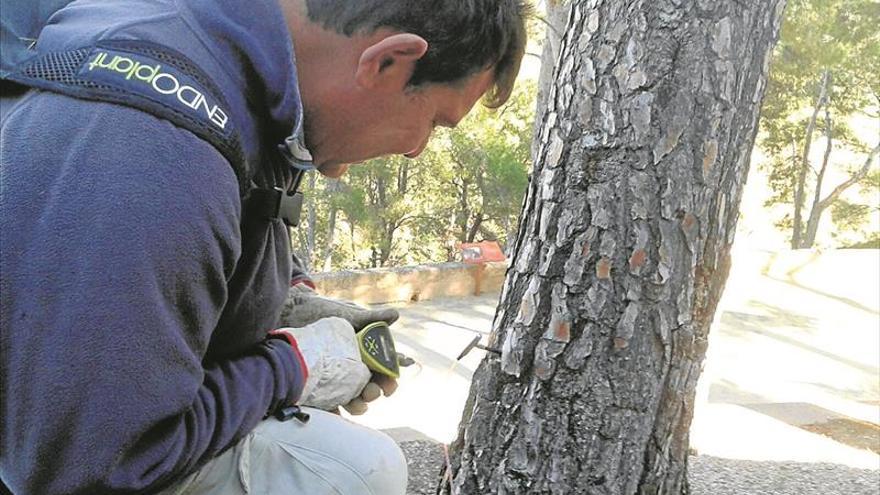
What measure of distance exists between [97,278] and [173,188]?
0.14 metres

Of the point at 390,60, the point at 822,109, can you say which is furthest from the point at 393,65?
the point at 822,109

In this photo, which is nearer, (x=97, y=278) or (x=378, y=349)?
(x=97, y=278)

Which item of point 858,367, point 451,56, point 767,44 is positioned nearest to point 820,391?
point 858,367

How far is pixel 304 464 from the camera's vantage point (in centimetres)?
172

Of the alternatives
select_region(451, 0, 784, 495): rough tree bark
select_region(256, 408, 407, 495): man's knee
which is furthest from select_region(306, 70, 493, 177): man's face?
select_region(451, 0, 784, 495): rough tree bark

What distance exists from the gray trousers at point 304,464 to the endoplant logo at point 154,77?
73cm

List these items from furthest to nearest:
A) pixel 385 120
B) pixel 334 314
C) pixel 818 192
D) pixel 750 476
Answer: pixel 818 192 < pixel 750 476 < pixel 334 314 < pixel 385 120

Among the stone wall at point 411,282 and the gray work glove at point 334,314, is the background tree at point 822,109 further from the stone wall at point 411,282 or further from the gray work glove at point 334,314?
the gray work glove at point 334,314

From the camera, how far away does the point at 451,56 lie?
1.46 metres

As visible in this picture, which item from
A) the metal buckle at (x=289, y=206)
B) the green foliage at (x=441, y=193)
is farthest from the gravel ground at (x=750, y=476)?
the green foliage at (x=441, y=193)

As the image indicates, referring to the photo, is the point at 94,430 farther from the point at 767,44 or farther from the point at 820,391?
the point at 820,391

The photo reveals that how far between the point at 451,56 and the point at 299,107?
28 centimetres

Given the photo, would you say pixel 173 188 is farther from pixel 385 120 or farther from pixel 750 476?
pixel 750 476

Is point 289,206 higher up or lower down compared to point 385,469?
higher up
